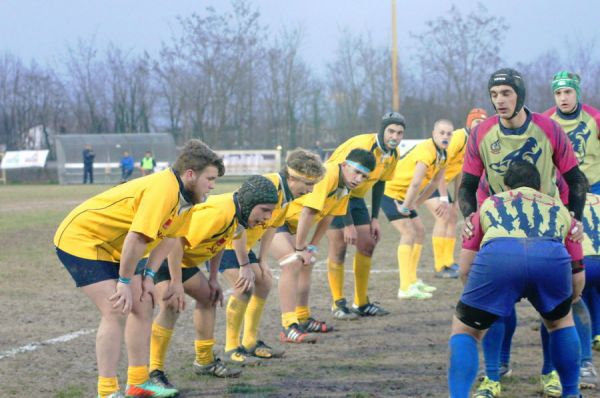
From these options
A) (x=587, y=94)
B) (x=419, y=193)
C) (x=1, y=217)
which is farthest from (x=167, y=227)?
(x=587, y=94)

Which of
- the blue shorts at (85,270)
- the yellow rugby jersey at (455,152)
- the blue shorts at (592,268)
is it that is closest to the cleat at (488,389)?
the blue shorts at (592,268)

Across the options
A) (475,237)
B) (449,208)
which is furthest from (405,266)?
(475,237)

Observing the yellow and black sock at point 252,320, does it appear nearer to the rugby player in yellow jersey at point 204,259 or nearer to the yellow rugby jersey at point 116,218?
the rugby player in yellow jersey at point 204,259

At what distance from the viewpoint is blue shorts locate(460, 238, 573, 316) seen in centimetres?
492

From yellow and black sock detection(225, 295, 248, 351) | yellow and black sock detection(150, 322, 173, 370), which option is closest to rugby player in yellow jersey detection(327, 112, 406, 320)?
yellow and black sock detection(225, 295, 248, 351)

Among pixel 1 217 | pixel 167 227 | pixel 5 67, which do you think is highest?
pixel 5 67

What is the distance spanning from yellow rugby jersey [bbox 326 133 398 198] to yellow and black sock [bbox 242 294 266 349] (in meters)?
2.20

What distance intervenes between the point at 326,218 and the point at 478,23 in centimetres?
4536

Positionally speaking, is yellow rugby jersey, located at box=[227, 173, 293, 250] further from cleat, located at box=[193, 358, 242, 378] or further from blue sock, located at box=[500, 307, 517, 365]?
blue sock, located at box=[500, 307, 517, 365]

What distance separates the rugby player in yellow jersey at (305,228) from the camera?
7.81 m

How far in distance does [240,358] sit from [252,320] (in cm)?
40

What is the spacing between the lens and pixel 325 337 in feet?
26.9

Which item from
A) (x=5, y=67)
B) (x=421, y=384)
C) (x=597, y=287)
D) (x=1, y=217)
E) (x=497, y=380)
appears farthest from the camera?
(x=5, y=67)

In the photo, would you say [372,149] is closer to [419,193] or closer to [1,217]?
[419,193]
